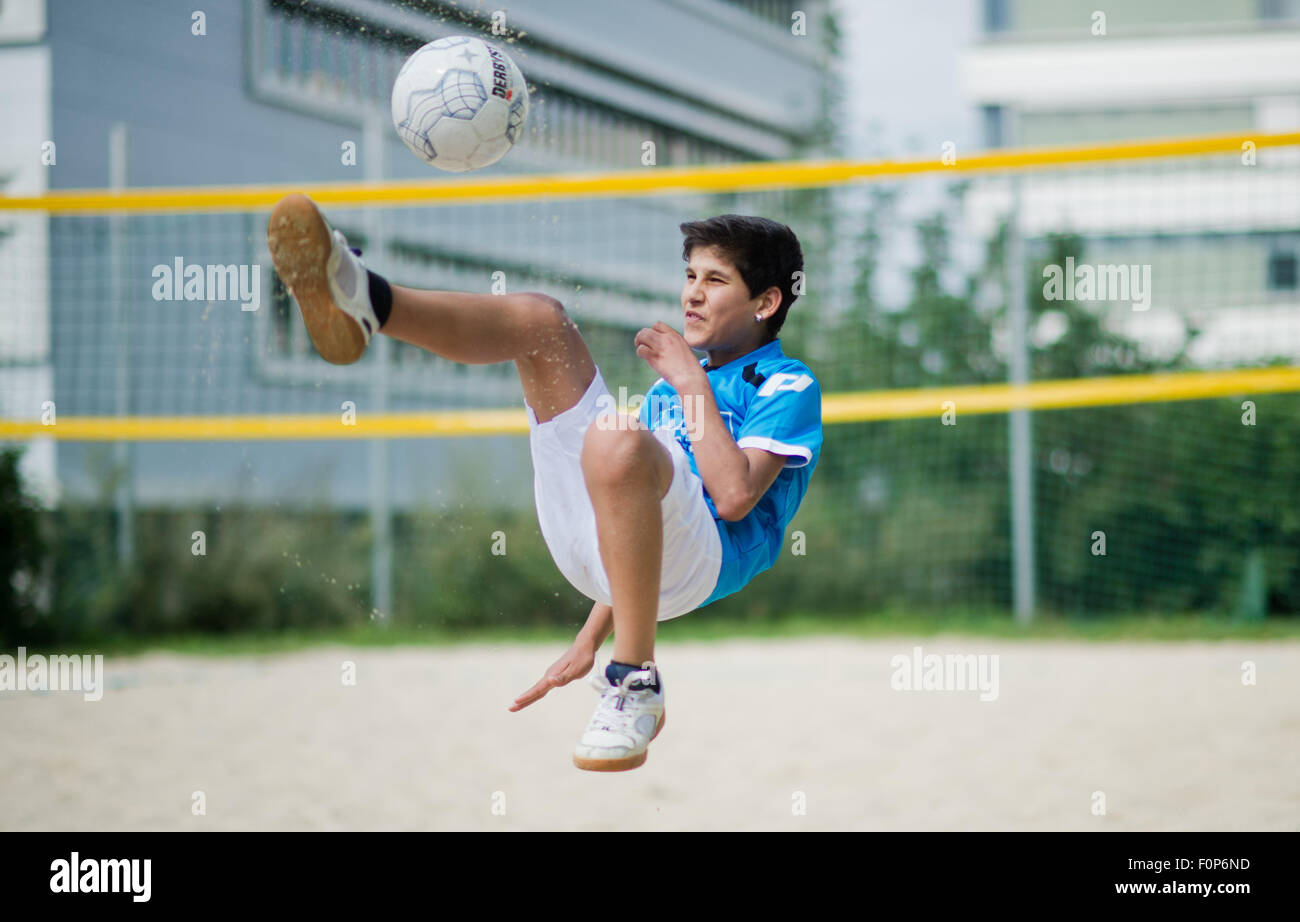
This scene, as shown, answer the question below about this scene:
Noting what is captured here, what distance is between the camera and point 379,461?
7.87m

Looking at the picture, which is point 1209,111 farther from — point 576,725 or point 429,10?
point 429,10

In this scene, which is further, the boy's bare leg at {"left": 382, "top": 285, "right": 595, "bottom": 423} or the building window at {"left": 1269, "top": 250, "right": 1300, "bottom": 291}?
the building window at {"left": 1269, "top": 250, "right": 1300, "bottom": 291}

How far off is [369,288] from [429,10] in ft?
2.73

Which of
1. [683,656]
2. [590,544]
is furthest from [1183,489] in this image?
[590,544]

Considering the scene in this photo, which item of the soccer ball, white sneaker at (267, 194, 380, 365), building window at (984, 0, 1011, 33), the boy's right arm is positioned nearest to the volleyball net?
the boy's right arm

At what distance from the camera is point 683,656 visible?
277 inches

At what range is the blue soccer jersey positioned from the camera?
2488 mm

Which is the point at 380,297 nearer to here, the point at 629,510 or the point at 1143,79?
the point at 629,510

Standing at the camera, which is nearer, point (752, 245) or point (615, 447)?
point (615, 447)

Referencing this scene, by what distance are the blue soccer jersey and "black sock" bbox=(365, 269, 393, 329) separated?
67 centimetres

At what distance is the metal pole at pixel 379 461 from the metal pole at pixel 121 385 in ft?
4.42

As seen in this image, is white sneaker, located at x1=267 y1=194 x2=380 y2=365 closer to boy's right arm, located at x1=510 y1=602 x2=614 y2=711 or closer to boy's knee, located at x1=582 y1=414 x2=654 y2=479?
boy's knee, located at x1=582 y1=414 x2=654 y2=479

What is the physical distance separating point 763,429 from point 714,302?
28cm

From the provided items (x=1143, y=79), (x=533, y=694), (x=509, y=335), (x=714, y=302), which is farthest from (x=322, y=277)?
(x=1143, y=79)
